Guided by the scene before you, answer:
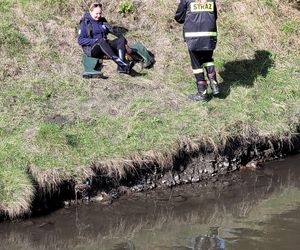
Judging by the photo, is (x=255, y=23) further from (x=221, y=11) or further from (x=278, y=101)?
(x=278, y=101)

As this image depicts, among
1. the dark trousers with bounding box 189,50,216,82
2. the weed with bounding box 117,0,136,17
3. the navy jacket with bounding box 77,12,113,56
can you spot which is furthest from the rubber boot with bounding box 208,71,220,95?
the weed with bounding box 117,0,136,17

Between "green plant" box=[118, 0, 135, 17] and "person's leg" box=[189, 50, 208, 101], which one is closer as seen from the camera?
"person's leg" box=[189, 50, 208, 101]

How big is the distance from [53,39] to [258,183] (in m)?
4.22

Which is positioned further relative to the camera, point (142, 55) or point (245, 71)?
point (245, 71)

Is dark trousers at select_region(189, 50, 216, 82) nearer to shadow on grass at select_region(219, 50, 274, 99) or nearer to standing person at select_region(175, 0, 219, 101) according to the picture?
standing person at select_region(175, 0, 219, 101)

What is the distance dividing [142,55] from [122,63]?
1.90 ft

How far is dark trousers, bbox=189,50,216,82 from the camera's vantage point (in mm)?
9711

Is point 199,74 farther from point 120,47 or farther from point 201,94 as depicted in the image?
point 120,47

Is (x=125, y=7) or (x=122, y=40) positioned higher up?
(x=125, y=7)

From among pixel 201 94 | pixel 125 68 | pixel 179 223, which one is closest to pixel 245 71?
pixel 201 94

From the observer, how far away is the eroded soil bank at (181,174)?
8.01 m

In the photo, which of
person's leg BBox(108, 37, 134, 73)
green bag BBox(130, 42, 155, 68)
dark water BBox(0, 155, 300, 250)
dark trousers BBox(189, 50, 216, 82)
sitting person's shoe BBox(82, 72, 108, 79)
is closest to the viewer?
dark water BBox(0, 155, 300, 250)

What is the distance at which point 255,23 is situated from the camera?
12430mm

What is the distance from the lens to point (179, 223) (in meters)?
7.69
